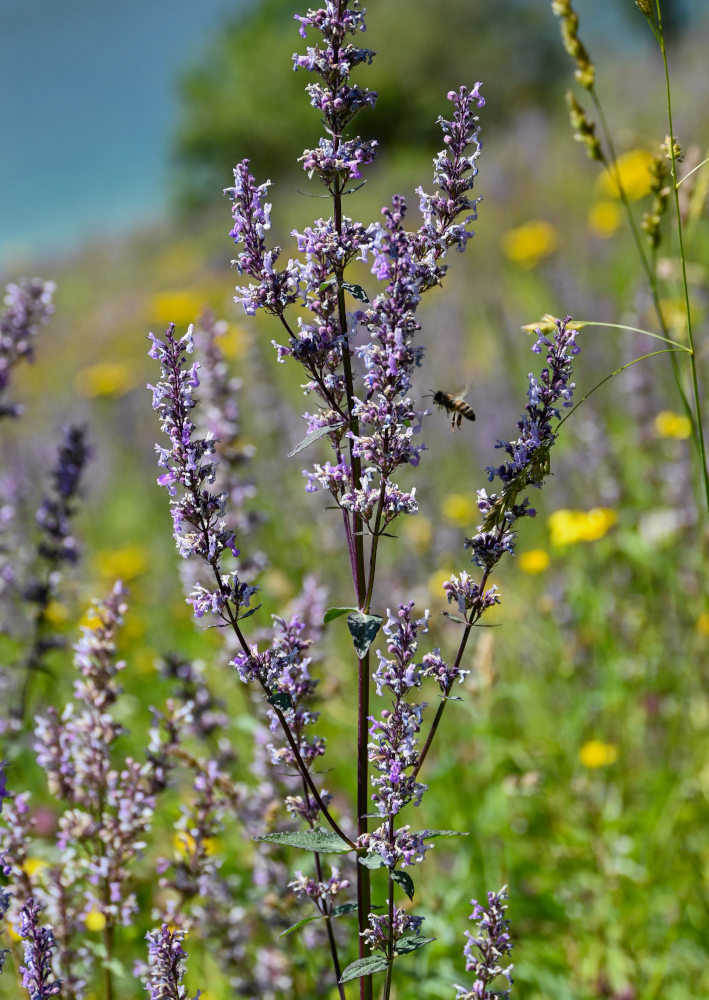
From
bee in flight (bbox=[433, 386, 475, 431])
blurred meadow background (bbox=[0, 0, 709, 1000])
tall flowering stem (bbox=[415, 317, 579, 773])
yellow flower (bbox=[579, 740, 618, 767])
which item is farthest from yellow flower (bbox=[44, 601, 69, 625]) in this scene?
tall flowering stem (bbox=[415, 317, 579, 773])

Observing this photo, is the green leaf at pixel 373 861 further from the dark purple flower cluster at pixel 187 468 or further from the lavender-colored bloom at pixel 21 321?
the lavender-colored bloom at pixel 21 321

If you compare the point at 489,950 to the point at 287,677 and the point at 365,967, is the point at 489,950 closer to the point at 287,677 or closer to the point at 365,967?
the point at 365,967

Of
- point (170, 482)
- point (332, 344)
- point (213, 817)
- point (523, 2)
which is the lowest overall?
point (213, 817)

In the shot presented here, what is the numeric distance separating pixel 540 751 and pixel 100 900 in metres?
2.12

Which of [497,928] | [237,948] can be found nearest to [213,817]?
[237,948]

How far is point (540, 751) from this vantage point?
3.71 m

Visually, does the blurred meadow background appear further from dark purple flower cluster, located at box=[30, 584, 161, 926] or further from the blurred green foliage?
the blurred green foliage

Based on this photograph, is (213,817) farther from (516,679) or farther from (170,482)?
(516,679)

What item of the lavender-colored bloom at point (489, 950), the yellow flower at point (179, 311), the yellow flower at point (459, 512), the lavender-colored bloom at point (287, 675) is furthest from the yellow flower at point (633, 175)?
the lavender-colored bloom at point (489, 950)

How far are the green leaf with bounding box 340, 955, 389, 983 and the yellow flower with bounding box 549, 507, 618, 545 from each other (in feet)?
7.37

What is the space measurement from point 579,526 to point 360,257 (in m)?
2.28

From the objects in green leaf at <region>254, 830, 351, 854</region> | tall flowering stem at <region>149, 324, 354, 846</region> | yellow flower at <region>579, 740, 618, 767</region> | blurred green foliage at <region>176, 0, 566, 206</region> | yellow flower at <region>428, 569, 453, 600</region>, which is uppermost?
blurred green foliage at <region>176, 0, 566, 206</region>

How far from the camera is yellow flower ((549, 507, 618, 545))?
11.4ft

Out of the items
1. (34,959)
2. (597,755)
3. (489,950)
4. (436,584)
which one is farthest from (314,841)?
(436,584)
